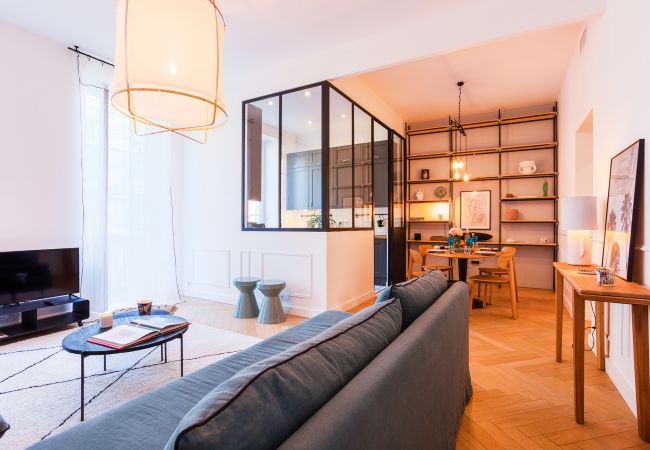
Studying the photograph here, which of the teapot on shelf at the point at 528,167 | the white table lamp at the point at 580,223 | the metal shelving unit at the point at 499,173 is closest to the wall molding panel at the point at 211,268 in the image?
the metal shelving unit at the point at 499,173

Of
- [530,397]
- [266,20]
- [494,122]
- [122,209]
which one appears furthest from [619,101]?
[122,209]

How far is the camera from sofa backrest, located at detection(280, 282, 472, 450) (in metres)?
0.73

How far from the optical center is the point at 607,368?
2594 mm

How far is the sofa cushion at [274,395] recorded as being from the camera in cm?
60

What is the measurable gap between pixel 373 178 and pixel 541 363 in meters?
3.35

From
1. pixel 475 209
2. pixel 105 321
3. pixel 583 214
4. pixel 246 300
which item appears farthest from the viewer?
pixel 475 209

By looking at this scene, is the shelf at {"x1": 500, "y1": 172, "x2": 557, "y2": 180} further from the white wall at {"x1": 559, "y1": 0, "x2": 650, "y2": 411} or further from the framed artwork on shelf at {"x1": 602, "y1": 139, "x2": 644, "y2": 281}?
the framed artwork on shelf at {"x1": 602, "y1": 139, "x2": 644, "y2": 281}

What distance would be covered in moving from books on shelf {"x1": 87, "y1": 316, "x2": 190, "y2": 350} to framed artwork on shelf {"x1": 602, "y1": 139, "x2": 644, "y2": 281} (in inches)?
119

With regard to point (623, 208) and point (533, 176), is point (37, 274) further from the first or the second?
point (533, 176)

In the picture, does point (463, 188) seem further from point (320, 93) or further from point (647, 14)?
point (647, 14)

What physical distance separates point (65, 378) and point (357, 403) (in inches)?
106

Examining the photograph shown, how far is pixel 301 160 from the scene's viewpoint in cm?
484

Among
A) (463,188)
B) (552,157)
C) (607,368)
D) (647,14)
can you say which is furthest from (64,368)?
(552,157)

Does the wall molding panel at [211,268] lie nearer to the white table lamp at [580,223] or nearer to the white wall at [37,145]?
the white wall at [37,145]
